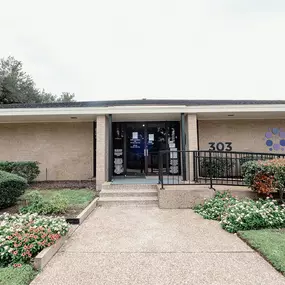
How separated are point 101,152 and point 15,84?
66.6ft

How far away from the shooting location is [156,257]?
8.72 ft

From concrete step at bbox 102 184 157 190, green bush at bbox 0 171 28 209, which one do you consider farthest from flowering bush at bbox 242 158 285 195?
green bush at bbox 0 171 28 209

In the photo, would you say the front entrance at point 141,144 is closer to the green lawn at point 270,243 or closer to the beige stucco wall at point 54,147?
the beige stucco wall at point 54,147

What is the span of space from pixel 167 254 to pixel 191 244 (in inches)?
21.2

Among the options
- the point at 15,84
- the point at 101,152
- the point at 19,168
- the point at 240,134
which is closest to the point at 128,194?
the point at 101,152

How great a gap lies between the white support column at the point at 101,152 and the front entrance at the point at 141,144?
1.39 m

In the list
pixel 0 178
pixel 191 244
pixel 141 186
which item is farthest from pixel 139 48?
pixel 191 244

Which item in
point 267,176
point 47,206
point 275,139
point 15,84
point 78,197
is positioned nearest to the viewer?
point 47,206

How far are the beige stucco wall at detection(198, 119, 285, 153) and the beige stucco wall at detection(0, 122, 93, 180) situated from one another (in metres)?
5.19

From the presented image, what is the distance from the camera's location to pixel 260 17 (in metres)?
9.02

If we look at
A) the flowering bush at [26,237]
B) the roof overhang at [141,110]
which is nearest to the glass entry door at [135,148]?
the roof overhang at [141,110]

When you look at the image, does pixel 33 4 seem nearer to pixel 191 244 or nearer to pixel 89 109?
pixel 89 109

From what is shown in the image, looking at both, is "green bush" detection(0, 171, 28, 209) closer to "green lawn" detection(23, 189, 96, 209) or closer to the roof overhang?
"green lawn" detection(23, 189, 96, 209)

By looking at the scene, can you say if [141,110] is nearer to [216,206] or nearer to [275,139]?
[216,206]
